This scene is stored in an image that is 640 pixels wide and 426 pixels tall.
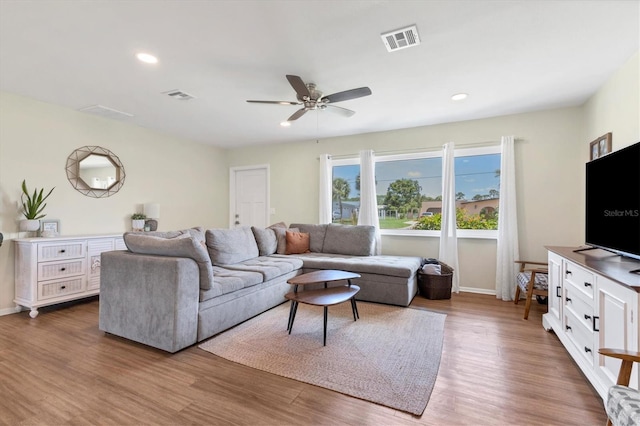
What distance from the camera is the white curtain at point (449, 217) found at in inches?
169

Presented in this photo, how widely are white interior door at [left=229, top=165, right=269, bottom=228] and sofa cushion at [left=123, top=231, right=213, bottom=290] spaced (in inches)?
132

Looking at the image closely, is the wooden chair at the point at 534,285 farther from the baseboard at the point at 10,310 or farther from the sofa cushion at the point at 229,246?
the baseboard at the point at 10,310

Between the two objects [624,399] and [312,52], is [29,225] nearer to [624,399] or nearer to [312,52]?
[312,52]

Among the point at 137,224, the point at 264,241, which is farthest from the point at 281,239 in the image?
the point at 137,224

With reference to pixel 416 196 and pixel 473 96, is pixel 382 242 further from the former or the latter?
pixel 473 96

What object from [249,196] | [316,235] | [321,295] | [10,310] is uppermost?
[249,196]

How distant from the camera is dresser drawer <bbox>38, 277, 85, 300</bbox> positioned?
10.9 feet

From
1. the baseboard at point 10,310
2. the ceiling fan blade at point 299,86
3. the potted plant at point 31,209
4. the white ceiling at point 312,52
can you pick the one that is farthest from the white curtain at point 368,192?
the baseboard at point 10,310

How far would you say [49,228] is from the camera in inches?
141

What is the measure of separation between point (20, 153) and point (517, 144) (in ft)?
20.6

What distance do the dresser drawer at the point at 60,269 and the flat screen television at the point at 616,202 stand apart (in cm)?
531

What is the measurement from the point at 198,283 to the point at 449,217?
3513 mm

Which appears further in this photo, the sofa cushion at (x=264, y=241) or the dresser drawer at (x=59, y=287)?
the sofa cushion at (x=264, y=241)

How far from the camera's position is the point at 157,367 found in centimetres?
219
